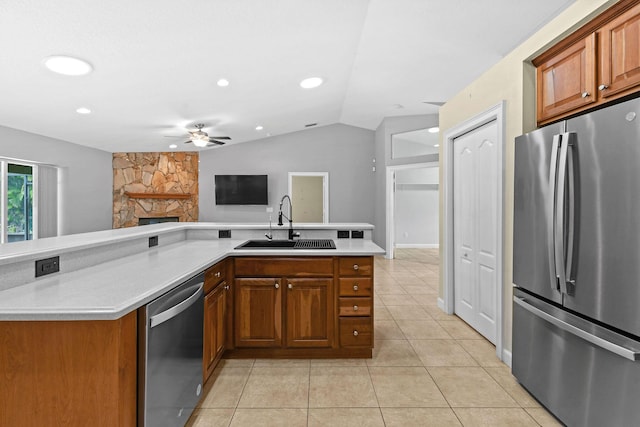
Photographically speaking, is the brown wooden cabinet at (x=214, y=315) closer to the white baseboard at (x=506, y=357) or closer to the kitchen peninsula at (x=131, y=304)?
the kitchen peninsula at (x=131, y=304)

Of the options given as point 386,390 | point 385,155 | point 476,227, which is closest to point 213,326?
point 386,390

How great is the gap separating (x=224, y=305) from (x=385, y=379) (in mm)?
1258

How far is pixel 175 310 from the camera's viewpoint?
1.56 meters

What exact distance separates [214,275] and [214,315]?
268mm

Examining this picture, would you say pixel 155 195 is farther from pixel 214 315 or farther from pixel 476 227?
pixel 476 227

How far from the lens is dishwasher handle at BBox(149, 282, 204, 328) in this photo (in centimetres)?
140

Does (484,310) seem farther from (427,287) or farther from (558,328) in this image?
(427,287)

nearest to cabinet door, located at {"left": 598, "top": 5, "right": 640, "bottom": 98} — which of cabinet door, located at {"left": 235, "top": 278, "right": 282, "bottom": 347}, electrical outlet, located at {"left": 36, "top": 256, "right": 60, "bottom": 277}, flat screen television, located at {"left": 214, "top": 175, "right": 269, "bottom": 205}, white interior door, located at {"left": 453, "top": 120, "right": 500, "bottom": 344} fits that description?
white interior door, located at {"left": 453, "top": 120, "right": 500, "bottom": 344}

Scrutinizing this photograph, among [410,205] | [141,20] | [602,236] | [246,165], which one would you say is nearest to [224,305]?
[602,236]

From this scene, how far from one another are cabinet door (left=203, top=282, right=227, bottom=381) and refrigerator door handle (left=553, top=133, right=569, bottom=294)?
2.00 m

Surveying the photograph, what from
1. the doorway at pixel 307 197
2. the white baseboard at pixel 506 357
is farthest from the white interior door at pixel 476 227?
the doorway at pixel 307 197

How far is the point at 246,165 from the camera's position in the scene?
8.49m

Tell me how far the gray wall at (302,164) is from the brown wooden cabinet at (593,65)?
250 inches

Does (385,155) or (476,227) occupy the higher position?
(385,155)
